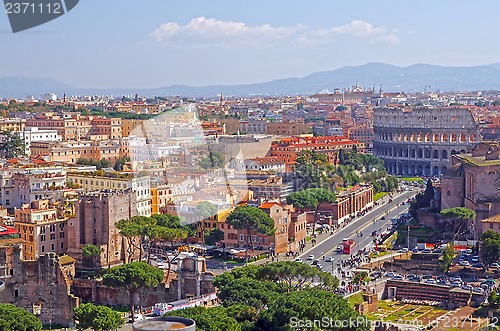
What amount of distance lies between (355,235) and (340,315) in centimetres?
2030

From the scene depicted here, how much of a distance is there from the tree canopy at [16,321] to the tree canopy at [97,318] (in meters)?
1.29

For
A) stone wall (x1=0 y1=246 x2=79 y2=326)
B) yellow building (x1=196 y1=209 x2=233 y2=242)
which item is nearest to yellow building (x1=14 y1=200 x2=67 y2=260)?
stone wall (x1=0 y1=246 x2=79 y2=326)

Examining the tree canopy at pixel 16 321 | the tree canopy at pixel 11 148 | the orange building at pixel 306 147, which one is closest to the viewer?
the tree canopy at pixel 16 321

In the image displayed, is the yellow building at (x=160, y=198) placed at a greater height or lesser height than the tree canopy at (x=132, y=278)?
greater

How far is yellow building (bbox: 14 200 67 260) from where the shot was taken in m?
34.2

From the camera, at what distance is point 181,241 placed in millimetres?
38719

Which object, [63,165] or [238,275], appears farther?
[63,165]

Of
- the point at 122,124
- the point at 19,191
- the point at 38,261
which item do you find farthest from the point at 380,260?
the point at 122,124

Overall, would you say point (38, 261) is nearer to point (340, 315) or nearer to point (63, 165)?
point (340, 315)

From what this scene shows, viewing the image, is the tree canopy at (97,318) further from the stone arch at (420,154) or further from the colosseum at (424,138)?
the stone arch at (420,154)

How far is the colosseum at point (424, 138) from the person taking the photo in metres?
72.2

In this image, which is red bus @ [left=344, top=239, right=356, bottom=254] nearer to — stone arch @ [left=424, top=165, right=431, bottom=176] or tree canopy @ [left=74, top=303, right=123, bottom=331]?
tree canopy @ [left=74, top=303, right=123, bottom=331]

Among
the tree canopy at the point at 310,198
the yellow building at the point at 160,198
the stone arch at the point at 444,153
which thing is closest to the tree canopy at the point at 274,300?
the yellow building at the point at 160,198

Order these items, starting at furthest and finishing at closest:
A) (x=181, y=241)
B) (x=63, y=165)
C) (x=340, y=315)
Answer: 1. (x=63, y=165)
2. (x=181, y=241)
3. (x=340, y=315)
